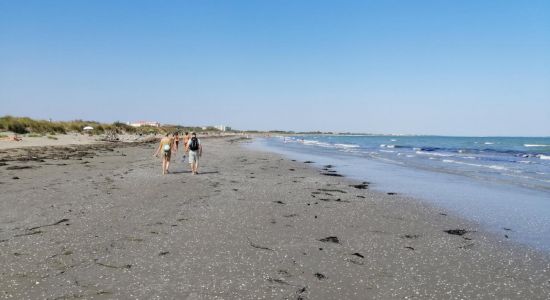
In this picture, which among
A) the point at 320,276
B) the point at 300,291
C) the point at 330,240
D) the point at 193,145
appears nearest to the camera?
the point at 300,291

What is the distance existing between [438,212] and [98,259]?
29.1 ft

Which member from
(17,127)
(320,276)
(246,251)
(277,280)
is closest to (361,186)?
(246,251)

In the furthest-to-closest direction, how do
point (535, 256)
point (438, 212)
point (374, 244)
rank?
point (438, 212) < point (374, 244) < point (535, 256)

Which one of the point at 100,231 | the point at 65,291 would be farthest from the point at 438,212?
the point at 65,291

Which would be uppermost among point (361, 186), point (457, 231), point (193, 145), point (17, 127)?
point (17, 127)

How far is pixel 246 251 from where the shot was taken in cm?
677

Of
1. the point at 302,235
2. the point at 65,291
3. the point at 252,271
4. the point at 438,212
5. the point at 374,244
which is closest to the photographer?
the point at 65,291

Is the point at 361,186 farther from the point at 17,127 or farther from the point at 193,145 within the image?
the point at 17,127

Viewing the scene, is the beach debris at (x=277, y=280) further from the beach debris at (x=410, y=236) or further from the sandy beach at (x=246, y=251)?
the beach debris at (x=410, y=236)

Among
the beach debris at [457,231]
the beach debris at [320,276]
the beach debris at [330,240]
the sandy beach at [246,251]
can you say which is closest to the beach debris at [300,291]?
the sandy beach at [246,251]

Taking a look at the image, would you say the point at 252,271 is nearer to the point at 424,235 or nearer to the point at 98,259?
the point at 98,259

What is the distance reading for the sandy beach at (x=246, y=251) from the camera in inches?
203

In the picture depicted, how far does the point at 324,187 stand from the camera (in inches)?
618

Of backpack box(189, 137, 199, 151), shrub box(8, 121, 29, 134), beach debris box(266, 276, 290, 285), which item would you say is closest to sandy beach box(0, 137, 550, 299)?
beach debris box(266, 276, 290, 285)
